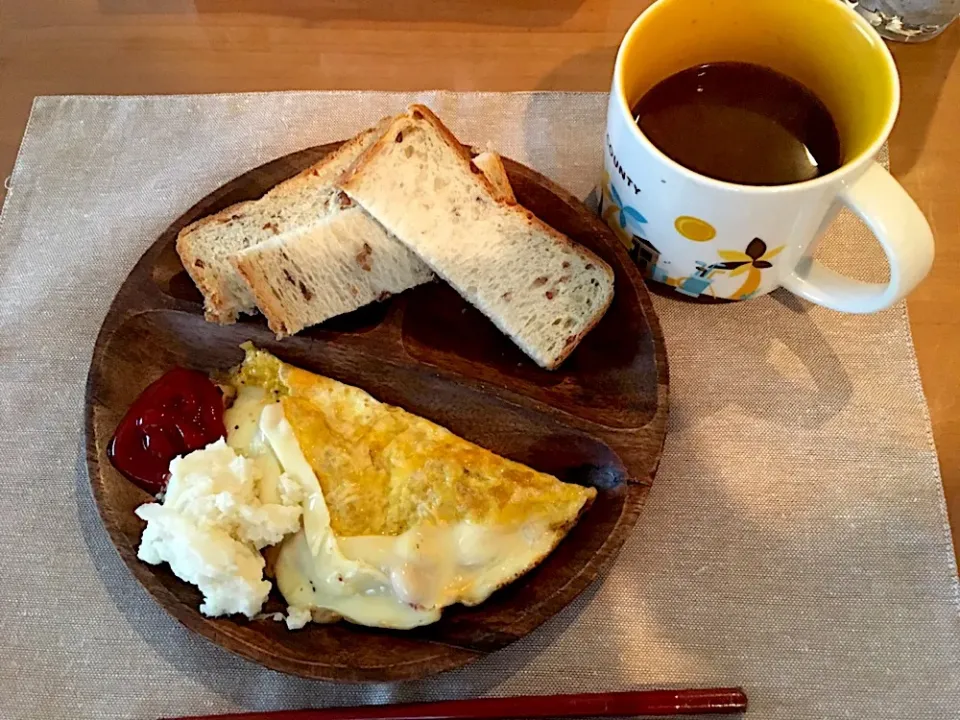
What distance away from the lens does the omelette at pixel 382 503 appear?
100 centimetres

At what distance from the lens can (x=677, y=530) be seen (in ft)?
3.75

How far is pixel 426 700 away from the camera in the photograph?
40.9 inches

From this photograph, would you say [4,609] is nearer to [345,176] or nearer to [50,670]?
[50,670]

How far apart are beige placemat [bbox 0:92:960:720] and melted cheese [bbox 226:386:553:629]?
4.8 inches

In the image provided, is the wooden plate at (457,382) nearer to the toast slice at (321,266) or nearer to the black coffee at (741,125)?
the toast slice at (321,266)

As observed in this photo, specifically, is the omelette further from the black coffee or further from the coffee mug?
the black coffee

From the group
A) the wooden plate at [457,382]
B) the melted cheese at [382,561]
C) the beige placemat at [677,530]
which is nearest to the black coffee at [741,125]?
the wooden plate at [457,382]

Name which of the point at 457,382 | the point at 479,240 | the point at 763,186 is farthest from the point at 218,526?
the point at 763,186

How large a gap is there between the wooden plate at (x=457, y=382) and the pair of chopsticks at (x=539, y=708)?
9 cm

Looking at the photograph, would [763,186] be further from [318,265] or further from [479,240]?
[318,265]

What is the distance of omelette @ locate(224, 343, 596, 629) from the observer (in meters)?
1.00

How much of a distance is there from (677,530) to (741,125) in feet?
1.82

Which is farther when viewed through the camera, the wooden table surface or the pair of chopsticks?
the wooden table surface

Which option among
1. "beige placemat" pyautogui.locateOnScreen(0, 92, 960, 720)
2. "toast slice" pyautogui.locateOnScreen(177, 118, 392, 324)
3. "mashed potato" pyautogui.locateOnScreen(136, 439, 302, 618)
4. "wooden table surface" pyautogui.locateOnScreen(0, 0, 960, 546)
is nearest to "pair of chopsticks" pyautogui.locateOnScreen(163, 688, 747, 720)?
"beige placemat" pyautogui.locateOnScreen(0, 92, 960, 720)
